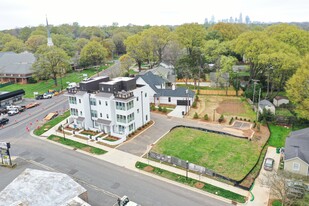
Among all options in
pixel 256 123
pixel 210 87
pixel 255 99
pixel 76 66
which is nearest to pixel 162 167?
pixel 256 123

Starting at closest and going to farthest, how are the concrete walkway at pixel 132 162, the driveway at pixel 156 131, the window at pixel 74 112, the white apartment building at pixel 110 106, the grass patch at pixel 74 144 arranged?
the concrete walkway at pixel 132 162 → the grass patch at pixel 74 144 → the driveway at pixel 156 131 → the white apartment building at pixel 110 106 → the window at pixel 74 112

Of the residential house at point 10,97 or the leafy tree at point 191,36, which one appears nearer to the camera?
the residential house at point 10,97

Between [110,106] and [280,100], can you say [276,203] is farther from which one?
[280,100]

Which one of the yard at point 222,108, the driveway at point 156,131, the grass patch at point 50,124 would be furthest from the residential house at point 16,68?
the yard at point 222,108

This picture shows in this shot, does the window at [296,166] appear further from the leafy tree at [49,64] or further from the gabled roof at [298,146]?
the leafy tree at [49,64]

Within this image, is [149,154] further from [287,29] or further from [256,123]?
[287,29]

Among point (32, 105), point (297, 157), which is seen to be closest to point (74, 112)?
point (32, 105)
